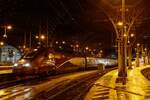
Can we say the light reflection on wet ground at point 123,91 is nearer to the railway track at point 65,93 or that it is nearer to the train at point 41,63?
the railway track at point 65,93

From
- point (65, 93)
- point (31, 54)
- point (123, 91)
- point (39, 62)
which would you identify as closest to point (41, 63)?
point (39, 62)

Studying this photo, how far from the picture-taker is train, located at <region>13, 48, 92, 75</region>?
107 ft

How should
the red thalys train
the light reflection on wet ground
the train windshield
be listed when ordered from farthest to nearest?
the train windshield → the red thalys train → the light reflection on wet ground

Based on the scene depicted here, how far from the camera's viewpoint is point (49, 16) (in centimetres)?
6612

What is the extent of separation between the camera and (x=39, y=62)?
33.2 m

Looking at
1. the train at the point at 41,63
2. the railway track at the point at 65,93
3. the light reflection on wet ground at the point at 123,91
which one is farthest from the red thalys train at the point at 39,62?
the light reflection on wet ground at the point at 123,91

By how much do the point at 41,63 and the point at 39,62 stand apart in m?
0.25

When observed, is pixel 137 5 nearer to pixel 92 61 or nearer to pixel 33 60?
pixel 33 60

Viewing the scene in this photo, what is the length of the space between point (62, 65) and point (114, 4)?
26.9ft

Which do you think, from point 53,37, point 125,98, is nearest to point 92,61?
point 53,37

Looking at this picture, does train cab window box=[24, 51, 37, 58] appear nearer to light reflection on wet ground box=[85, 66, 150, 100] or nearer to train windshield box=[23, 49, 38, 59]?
train windshield box=[23, 49, 38, 59]

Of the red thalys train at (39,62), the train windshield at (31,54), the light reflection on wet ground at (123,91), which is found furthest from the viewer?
the train windshield at (31,54)

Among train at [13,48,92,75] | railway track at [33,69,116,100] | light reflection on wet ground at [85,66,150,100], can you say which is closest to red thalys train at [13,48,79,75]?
train at [13,48,92,75]

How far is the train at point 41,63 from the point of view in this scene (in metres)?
32.6
